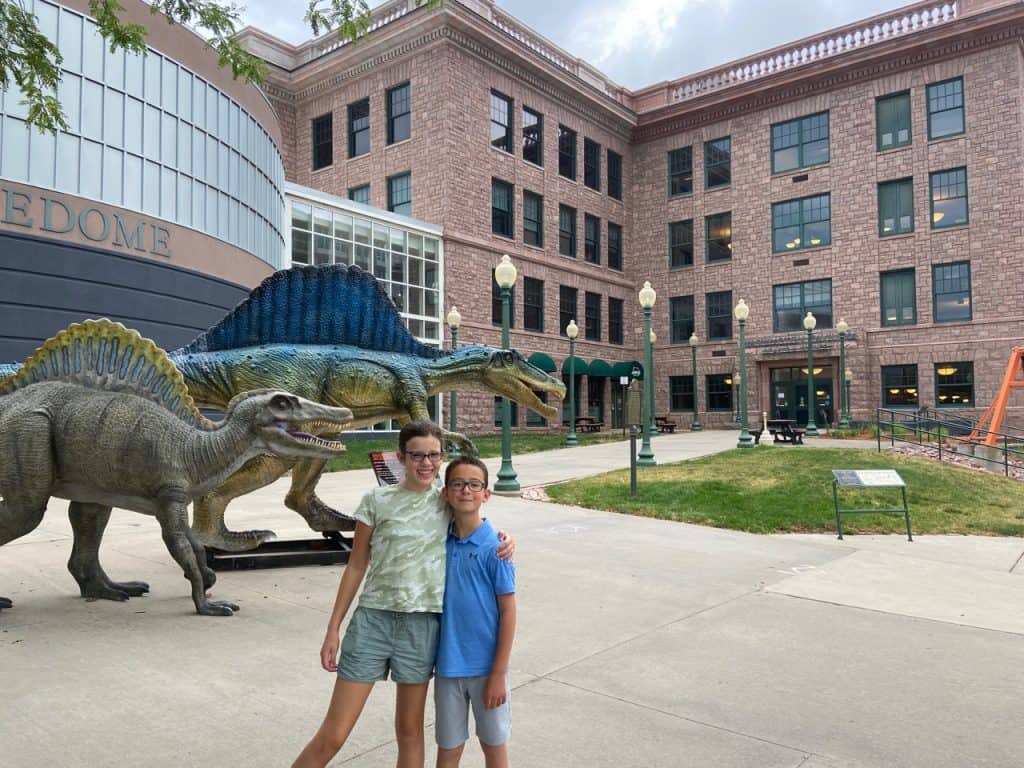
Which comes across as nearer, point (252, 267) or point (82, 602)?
point (82, 602)

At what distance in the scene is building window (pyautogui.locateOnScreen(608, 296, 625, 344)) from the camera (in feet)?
124

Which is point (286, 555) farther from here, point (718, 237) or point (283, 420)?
point (718, 237)


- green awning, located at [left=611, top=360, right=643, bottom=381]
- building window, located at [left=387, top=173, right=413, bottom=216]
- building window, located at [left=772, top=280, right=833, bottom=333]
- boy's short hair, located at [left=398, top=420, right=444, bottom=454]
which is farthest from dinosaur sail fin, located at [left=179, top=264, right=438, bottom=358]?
building window, located at [left=772, top=280, right=833, bottom=333]

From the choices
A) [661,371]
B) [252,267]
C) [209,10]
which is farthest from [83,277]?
[661,371]

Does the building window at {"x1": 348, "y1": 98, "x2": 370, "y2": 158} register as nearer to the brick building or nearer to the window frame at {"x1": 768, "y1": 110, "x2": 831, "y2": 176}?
the brick building

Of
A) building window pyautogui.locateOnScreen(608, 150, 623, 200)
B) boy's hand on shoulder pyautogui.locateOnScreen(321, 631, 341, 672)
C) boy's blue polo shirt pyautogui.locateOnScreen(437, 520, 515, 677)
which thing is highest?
building window pyautogui.locateOnScreen(608, 150, 623, 200)

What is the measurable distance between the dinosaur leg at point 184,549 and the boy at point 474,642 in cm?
310

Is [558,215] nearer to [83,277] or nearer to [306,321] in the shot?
[83,277]

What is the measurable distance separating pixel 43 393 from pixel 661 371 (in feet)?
115

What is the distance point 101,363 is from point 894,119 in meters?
35.1

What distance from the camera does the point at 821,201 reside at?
3409 centimetres

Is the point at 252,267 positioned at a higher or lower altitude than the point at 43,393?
higher

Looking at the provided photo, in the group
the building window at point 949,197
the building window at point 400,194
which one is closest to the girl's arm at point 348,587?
the building window at point 400,194

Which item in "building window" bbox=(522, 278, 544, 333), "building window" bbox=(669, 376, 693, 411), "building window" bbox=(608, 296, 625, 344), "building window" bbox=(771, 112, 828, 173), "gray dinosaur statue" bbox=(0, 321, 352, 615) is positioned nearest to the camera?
"gray dinosaur statue" bbox=(0, 321, 352, 615)
